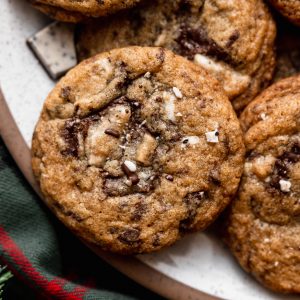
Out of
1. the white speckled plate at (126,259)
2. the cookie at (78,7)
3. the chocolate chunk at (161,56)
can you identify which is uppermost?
the cookie at (78,7)

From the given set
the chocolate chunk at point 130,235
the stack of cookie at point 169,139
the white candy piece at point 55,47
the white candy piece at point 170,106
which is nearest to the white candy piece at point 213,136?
the stack of cookie at point 169,139

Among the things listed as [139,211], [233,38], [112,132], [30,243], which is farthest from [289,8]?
[30,243]

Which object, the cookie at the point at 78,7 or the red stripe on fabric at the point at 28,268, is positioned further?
the red stripe on fabric at the point at 28,268

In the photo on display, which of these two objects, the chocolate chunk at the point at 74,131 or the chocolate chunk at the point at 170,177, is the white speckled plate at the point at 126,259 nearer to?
the chocolate chunk at the point at 74,131

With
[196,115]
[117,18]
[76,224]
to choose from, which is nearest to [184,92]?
[196,115]

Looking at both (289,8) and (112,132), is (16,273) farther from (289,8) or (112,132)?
(289,8)

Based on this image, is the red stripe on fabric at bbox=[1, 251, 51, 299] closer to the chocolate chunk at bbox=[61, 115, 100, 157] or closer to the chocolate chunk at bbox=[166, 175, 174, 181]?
the chocolate chunk at bbox=[61, 115, 100, 157]
